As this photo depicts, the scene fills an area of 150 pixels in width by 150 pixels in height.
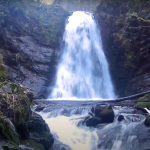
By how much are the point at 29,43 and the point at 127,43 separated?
25.3ft

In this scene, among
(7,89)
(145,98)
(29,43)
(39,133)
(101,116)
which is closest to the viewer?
(7,89)

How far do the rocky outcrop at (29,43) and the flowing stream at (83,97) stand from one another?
3.12 feet

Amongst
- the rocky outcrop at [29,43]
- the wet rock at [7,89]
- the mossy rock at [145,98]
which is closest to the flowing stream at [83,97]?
the rocky outcrop at [29,43]

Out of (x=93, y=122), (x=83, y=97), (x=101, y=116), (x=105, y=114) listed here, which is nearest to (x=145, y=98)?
(x=105, y=114)

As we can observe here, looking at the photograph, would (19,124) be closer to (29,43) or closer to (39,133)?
(39,133)

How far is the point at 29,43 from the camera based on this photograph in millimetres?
16578

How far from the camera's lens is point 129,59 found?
1709 centimetres

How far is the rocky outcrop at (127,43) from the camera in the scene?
15562mm

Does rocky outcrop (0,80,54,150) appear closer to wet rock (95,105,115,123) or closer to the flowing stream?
the flowing stream

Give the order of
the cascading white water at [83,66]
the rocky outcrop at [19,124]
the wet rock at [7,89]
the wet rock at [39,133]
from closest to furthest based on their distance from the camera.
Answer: the rocky outcrop at [19,124], the wet rock at [7,89], the wet rock at [39,133], the cascading white water at [83,66]

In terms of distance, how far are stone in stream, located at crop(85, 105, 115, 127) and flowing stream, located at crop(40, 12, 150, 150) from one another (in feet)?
0.70

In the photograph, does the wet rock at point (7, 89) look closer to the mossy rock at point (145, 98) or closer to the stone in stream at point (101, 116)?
the stone in stream at point (101, 116)

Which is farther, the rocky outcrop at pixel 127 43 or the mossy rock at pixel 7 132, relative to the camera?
the rocky outcrop at pixel 127 43

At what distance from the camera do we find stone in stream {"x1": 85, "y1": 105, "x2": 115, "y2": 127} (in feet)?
25.2
